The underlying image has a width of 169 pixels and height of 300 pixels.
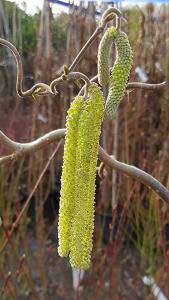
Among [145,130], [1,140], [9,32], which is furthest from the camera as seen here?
[145,130]

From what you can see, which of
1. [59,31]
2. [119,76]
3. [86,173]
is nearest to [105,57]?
[119,76]

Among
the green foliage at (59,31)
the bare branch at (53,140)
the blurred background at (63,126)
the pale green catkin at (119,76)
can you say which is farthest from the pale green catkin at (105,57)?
the green foliage at (59,31)

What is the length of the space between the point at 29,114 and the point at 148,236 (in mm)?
1100

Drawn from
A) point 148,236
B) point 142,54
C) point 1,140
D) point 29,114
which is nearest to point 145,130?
point 142,54

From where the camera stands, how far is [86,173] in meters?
0.56

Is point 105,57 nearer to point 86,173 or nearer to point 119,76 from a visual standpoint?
point 119,76

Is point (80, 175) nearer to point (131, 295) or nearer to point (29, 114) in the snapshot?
point (131, 295)

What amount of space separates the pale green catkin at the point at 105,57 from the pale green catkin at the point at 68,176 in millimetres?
38

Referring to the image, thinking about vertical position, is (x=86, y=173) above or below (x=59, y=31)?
below

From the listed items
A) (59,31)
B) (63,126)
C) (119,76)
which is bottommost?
(63,126)

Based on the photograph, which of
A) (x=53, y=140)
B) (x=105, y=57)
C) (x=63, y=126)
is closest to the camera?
(x=105, y=57)

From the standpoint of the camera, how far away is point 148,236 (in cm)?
208

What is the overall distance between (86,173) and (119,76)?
0.12m

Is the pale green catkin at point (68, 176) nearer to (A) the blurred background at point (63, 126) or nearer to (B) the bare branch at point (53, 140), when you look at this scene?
(B) the bare branch at point (53, 140)
